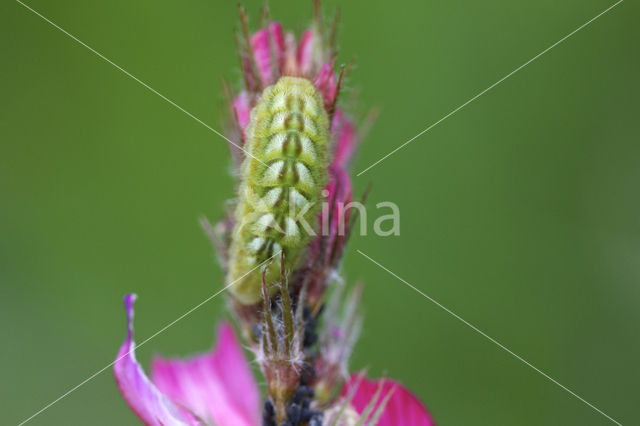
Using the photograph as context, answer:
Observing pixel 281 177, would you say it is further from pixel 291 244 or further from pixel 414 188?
pixel 414 188

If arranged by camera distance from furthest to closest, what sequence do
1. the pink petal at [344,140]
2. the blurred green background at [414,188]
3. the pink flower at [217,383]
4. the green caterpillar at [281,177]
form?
1. the blurred green background at [414,188]
2. the pink flower at [217,383]
3. the pink petal at [344,140]
4. the green caterpillar at [281,177]

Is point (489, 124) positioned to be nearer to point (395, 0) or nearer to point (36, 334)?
point (395, 0)

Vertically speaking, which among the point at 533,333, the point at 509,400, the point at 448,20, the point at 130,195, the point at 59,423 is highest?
the point at 448,20

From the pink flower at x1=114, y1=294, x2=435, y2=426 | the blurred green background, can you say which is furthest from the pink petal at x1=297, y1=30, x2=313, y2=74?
the blurred green background

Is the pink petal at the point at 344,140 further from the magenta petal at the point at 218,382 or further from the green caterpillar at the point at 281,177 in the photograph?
the magenta petal at the point at 218,382

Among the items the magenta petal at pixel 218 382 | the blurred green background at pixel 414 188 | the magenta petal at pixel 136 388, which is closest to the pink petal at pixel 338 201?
the magenta petal at pixel 136 388

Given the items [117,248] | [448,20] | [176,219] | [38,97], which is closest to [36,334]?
[117,248]
